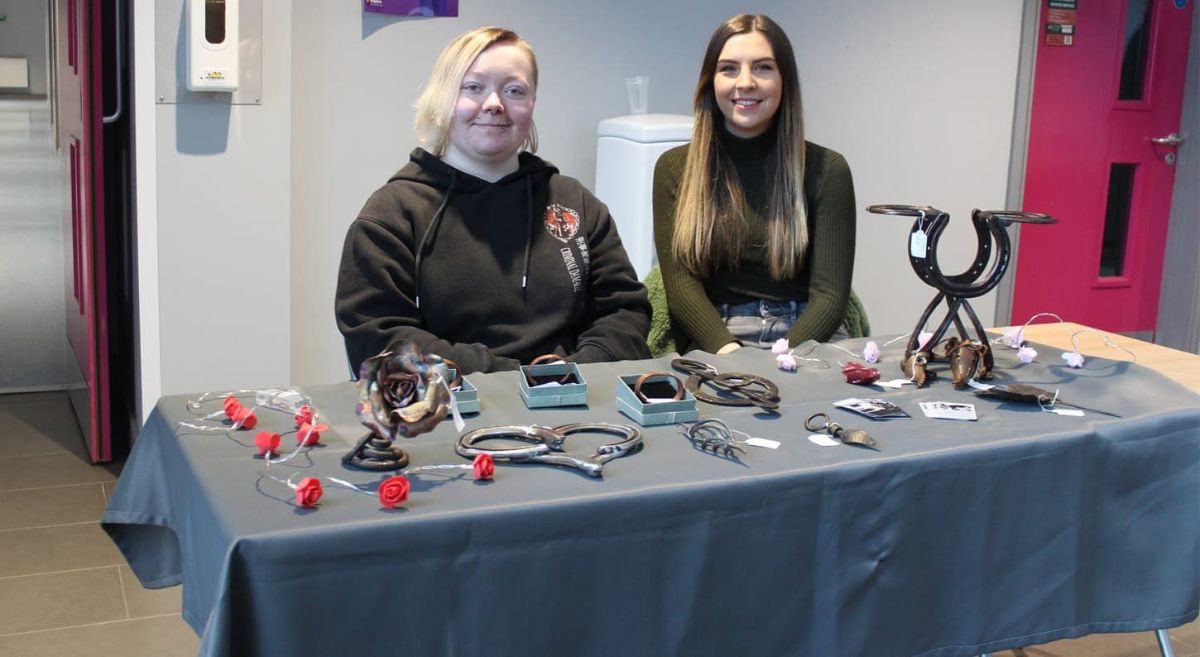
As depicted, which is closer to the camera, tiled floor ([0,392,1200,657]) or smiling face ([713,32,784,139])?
tiled floor ([0,392,1200,657])

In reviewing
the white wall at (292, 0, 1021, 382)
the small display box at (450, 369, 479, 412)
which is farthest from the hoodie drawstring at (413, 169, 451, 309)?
the white wall at (292, 0, 1021, 382)

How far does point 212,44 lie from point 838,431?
6.86 ft

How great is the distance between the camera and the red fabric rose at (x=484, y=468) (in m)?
1.46

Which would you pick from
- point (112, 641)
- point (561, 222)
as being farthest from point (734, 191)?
point (112, 641)

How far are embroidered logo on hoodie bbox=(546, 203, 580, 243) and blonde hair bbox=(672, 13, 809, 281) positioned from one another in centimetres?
35

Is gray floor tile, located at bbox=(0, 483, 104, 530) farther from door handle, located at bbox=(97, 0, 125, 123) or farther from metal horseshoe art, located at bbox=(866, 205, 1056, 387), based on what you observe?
metal horseshoe art, located at bbox=(866, 205, 1056, 387)

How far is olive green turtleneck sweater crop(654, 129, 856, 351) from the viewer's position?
2645 mm

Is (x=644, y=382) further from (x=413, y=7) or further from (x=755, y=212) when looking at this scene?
(x=413, y=7)

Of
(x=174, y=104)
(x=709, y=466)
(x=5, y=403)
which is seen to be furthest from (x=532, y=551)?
(x=5, y=403)

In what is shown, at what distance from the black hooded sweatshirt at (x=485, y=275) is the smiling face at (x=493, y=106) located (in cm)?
7

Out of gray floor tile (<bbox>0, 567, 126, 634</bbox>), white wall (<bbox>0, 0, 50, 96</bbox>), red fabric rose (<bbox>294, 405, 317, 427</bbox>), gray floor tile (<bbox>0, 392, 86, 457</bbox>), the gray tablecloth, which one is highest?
white wall (<bbox>0, 0, 50, 96</bbox>)

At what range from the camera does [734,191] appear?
271 cm

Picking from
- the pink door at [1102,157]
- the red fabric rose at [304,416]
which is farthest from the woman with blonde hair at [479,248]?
the pink door at [1102,157]

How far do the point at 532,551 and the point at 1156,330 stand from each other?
444 cm
